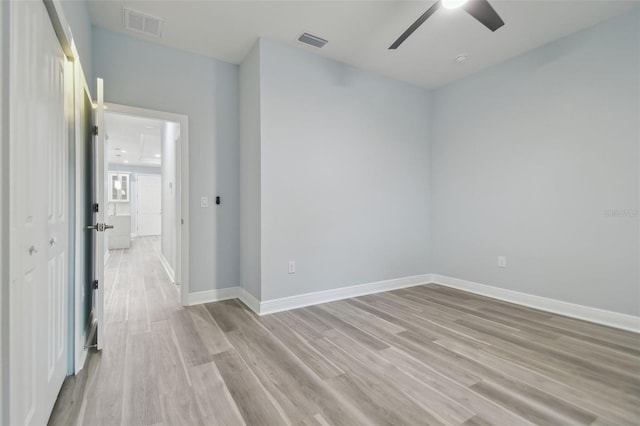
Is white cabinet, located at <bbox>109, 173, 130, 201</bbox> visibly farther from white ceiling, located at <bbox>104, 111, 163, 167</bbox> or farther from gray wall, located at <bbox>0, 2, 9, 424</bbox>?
gray wall, located at <bbox>0, 2, 9, 424</bbox>

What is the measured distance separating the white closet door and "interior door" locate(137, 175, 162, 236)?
33.7 ft

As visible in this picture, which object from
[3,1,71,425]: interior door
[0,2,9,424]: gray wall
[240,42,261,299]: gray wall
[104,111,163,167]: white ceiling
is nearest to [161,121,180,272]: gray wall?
[104,111,163,167]: white ceiling

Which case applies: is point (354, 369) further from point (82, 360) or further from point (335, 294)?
point (82, 360)

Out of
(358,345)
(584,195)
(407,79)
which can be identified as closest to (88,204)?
(358,345)

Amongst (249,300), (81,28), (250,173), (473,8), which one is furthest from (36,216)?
(473,8)

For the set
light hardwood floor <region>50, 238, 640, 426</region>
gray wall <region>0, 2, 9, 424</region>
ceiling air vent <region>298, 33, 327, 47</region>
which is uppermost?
ceiling air vent <region>298, 33, 327, 47</region>

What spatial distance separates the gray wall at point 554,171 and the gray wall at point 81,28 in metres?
4.22

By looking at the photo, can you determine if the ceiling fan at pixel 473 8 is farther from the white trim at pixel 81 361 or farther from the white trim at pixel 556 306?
the white trim at pixel 81 361

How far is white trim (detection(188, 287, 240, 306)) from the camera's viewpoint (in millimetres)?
3334

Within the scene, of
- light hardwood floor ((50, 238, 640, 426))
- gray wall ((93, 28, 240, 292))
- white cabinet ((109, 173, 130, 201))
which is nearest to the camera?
light hardwood floor ((50, 238, 640, 426))

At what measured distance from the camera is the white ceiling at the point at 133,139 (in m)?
5.36

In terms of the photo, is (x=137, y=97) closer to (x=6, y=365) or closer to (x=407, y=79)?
(x=6, y=365)

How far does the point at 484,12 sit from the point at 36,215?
292cm

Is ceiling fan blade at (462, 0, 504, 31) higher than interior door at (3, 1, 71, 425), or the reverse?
ceiling fan blade at (462, 0, 504, 31)
